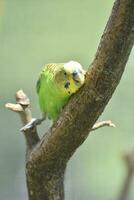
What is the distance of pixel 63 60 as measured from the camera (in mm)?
1280

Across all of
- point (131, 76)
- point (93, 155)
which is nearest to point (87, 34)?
point (131, 76)

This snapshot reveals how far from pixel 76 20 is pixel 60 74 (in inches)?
25.8

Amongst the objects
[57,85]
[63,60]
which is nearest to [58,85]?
[57,85]

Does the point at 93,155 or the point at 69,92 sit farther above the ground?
the point at 69,92

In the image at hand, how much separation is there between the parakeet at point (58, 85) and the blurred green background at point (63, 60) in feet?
1.86

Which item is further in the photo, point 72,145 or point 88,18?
point 88,18

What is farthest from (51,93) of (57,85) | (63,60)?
(63,60)

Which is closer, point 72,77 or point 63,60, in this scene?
point 72,77

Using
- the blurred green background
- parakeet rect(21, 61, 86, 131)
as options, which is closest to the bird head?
parakeet rect(21, 61, 86, 131)

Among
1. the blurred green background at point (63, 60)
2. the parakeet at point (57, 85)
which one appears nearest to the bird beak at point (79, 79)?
the parakeet at point (57, 85)

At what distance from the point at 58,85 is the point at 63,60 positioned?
2.12 ft

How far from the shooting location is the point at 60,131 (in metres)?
0.64

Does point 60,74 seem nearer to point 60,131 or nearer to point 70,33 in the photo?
point 60,131

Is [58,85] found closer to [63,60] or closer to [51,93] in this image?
[51,93]
